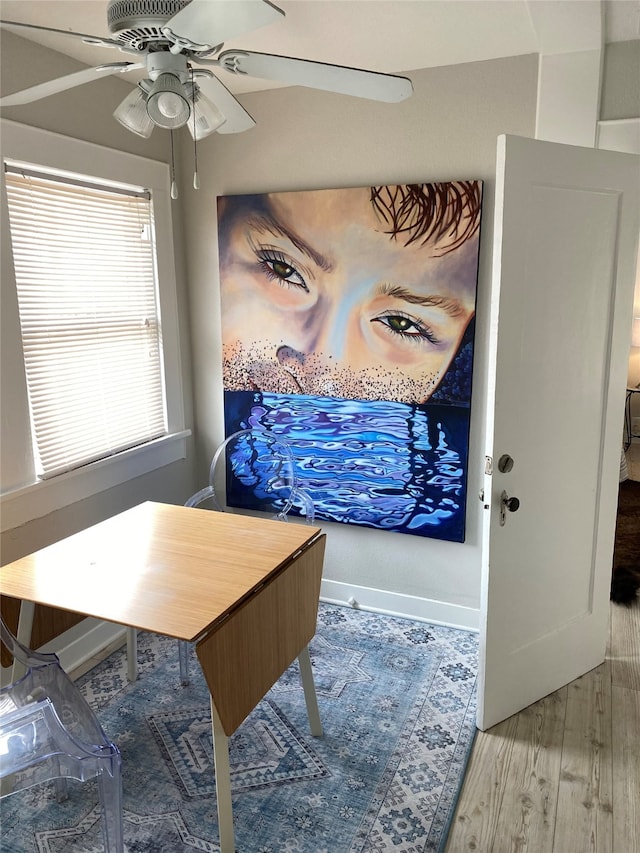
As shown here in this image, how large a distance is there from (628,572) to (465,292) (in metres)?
1.77

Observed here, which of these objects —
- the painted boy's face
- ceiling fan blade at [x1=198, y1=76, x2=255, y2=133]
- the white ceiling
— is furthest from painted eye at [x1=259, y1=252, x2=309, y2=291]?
ceiling fan blade at [x1=198, y1=76, x2=255, y2=133]

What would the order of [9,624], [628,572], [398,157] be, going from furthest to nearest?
[628,572], [398,157], [9,624]

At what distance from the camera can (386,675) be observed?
2479 mm

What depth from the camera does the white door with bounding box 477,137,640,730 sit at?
1.89m

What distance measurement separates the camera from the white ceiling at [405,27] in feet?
6.10

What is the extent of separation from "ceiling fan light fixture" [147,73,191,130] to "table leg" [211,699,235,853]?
1381 millimetres

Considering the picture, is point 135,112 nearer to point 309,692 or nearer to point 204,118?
point 204,118

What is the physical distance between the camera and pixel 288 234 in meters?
2.73

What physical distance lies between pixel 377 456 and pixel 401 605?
711mm

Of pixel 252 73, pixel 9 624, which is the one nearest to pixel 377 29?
pixel 252 73

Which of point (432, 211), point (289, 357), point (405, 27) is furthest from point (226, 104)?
point (289, 357)

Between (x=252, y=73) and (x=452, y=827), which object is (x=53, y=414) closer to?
(x=252, y=73)

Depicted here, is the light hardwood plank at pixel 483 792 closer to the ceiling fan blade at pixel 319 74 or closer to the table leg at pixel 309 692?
the table leg at pixel 309 692

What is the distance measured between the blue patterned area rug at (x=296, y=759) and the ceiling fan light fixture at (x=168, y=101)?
6.07 ft
